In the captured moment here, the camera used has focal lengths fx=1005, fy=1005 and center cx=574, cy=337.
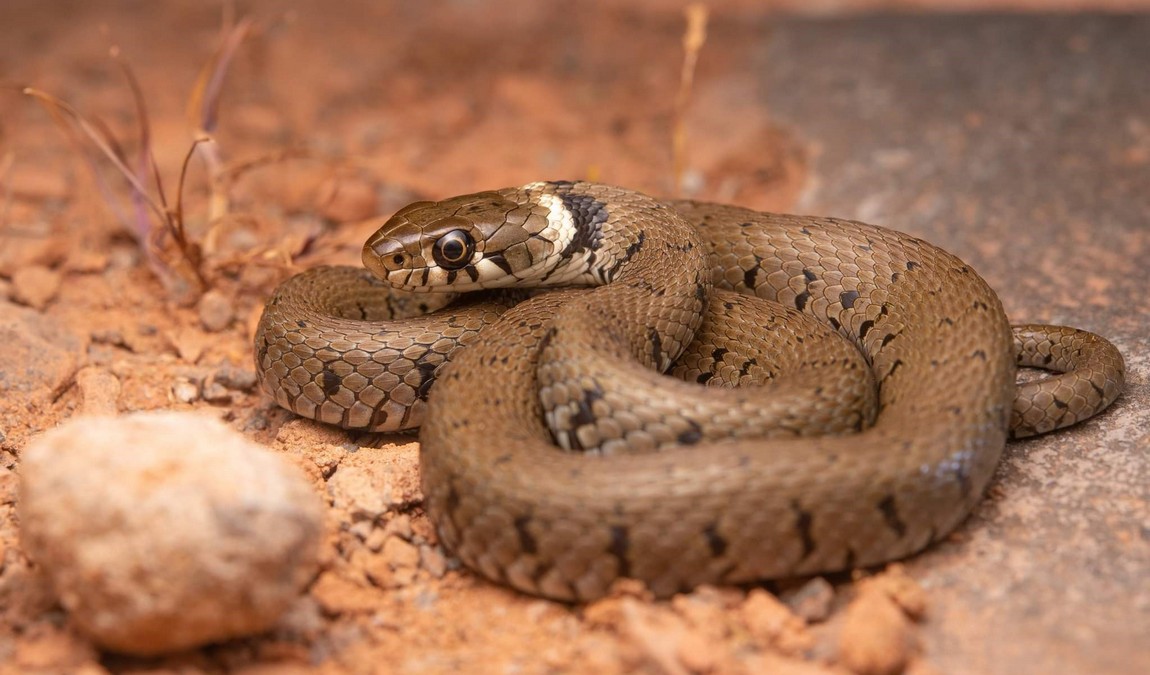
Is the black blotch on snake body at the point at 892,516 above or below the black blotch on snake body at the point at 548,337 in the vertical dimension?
below

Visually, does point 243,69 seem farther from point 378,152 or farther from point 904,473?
point 904,473

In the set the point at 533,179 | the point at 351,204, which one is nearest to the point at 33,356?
the point at 351,204

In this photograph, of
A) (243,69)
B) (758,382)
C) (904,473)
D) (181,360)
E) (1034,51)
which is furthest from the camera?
(243,69)

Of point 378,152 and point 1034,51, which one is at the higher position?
point 1034,51

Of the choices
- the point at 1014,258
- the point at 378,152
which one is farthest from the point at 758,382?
the point at 378,152

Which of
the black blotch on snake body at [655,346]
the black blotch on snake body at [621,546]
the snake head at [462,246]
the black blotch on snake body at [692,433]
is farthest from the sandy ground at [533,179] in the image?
the black blotch on snake body at [655,346]

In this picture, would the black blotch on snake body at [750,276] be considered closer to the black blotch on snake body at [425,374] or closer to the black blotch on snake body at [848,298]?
the black blotch on snake body at [848,298]

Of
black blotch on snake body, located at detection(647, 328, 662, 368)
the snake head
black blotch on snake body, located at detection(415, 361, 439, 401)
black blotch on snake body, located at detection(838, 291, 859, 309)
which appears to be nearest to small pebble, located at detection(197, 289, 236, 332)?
the snake head
